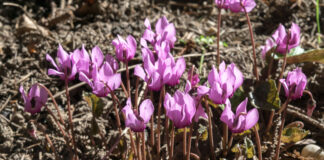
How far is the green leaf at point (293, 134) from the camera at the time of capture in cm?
218

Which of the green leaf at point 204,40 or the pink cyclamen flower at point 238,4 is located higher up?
the pink cyclamen flower at point 238,4

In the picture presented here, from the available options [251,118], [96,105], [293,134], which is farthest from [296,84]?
[96,105]

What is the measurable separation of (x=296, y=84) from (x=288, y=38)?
360 millimetres

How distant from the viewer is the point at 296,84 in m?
1.78

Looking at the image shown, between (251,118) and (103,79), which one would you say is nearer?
(251,118)

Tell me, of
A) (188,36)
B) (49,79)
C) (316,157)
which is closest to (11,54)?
(49,79)

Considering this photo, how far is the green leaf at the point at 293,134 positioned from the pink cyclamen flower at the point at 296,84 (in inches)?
17.6

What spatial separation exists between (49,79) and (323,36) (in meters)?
2.19

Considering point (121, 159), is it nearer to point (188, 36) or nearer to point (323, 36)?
point (188, 36)

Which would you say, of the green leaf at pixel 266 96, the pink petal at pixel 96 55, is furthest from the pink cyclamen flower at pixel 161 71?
the green leaf at pixel 266 96

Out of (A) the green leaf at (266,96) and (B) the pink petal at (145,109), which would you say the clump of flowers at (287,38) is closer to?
(A) the green leaf at (266,96)

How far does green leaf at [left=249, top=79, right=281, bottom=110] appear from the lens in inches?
91.4

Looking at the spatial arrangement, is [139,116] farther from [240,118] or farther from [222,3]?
[222,3]

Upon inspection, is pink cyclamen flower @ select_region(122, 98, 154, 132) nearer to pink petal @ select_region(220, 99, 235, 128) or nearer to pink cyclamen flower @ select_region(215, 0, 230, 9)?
pink petal @ select_region(220, 99, 235, 128)
